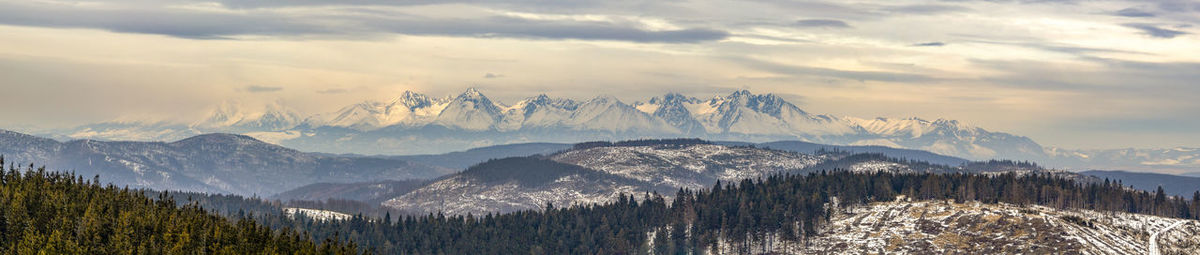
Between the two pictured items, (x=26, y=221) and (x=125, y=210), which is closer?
(x=26, y=221)

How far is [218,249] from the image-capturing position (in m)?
174

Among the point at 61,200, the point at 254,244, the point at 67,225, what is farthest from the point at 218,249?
the point at 61,200

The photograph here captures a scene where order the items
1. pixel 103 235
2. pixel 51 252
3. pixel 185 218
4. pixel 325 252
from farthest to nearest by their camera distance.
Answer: pixel 185 218, pixel 103 235, pixel 325 252, pixel 51 252

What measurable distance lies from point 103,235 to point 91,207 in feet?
26.7

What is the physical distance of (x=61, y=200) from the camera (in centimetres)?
18975

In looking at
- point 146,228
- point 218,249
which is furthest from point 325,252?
point 146,228

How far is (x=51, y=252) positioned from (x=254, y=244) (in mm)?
35574

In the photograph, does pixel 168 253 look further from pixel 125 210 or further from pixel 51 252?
pixel 125 210

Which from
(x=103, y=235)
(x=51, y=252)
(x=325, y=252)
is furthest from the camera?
(x=103, y=235)

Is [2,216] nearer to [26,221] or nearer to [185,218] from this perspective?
[26,221]

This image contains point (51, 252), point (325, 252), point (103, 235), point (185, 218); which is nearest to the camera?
point (51, 252)

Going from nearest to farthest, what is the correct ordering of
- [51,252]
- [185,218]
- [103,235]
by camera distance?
[51,252]
[103,235]
[185,218]

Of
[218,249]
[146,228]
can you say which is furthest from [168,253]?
[146,228]

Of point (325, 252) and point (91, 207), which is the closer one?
point (325, 252)
